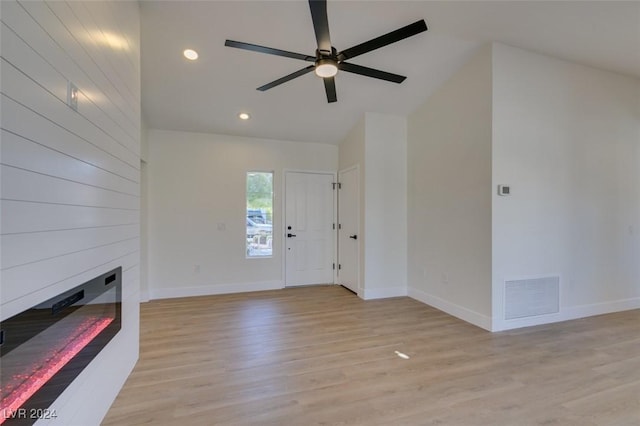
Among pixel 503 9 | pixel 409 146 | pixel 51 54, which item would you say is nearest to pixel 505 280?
pixel 409 146

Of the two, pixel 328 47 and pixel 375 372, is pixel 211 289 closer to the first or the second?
pixel 375 372

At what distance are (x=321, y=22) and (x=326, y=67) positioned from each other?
0.43m

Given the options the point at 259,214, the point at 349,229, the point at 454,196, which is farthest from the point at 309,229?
the point at 454,196

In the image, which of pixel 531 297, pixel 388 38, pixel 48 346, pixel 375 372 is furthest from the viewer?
pixel 531 297

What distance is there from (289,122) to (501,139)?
2927mm

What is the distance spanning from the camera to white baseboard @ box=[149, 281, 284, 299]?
14.7ft

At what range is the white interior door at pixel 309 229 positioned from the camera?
5.17 metres

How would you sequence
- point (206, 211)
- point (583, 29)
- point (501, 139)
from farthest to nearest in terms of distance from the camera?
point (206, 211) → point (501, 139) → point (583, 29)

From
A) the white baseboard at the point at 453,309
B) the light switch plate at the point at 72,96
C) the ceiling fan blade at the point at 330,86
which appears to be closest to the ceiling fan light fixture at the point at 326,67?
the ceiling fan blade at the point at 330,86

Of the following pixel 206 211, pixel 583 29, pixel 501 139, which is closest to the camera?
pixel 583 29

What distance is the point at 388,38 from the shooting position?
2.21 metres

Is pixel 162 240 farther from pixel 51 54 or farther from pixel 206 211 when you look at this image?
pixel 51 54

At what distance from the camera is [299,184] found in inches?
206

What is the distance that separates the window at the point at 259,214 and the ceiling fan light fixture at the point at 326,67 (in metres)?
2.80
